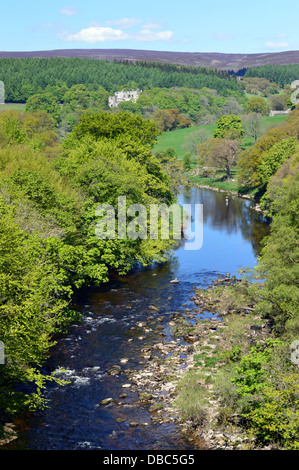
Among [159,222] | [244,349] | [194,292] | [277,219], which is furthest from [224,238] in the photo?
[244,349]

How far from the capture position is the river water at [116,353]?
24484 mm

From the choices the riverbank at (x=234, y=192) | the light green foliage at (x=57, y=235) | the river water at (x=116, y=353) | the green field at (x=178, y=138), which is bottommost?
the river water at (x=116, y=353)

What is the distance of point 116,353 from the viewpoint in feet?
110

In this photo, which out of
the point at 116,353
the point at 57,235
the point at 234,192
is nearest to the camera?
the point at 116,353

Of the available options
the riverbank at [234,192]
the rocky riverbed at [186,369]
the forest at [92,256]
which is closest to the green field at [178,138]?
A: the riverbank at [234,192]

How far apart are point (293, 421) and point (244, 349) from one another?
37.6 ft

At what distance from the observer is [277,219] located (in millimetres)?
37406

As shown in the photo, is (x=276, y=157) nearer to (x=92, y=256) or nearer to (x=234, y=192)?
(x=234, y=192)

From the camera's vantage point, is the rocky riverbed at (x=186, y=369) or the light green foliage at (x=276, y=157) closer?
the rocky riverbed at (x=186, y=369)

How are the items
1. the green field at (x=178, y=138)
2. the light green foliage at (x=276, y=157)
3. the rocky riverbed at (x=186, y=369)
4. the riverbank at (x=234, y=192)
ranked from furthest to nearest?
1. the green field at (x=178, y=138)
2. the riverbank at (x=234, y=192)
3. the light green foliage at (x=276, y=157)
4. the rocky riverbed at (x=186, y=369)

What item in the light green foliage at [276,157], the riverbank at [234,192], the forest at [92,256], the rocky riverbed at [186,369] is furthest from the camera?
the riverbank at [234,192]

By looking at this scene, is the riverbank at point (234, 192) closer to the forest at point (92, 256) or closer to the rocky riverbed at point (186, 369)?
the forest at point (92, 256)

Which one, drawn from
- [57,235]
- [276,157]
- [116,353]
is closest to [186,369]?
[116,353]
